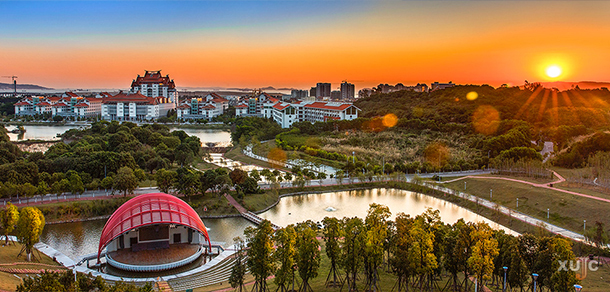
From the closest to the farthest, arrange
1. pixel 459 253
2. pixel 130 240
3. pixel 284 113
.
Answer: pixel 459 253, pixel 130 240, pixel 284 113

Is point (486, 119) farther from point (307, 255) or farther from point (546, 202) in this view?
point (307, 255)

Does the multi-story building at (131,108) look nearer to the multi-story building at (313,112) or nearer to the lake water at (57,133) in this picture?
the lake water at (57,133)

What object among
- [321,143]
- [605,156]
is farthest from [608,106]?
[321,143]

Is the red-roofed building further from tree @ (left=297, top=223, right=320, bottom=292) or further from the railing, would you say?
tree @ (left=297, top=223, right=320, bottom=292)

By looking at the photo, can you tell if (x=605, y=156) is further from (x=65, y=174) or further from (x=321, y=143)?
(x=65, y=174)

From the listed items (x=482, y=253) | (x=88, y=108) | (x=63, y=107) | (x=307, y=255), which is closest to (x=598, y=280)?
(x=482, y=253)

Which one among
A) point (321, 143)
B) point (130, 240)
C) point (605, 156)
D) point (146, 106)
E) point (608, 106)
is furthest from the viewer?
point (146, 106)

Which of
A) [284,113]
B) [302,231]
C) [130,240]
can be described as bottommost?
[130,240]
